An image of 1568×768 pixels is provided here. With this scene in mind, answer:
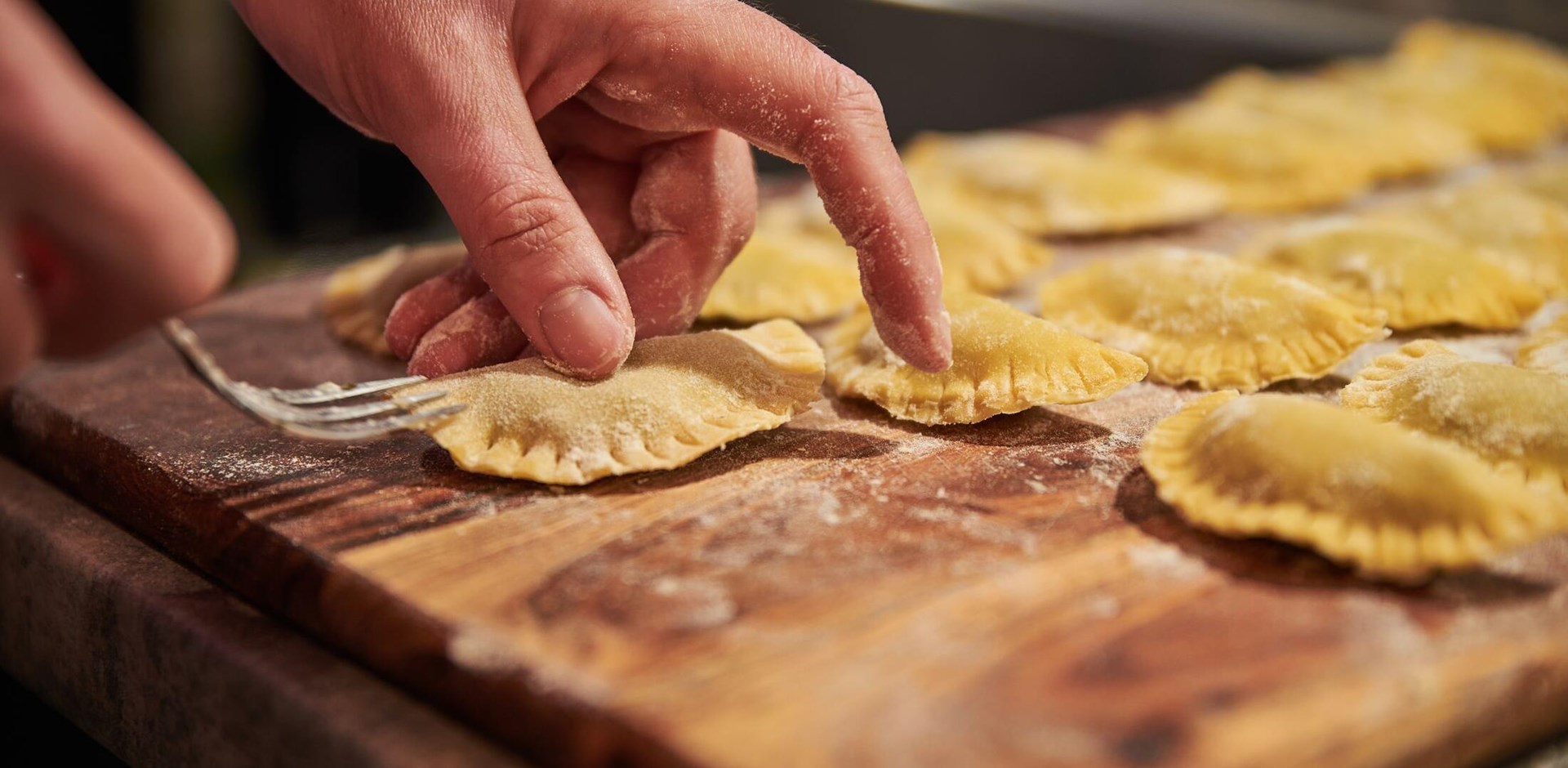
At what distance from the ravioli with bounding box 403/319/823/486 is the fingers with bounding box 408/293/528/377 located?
10cm

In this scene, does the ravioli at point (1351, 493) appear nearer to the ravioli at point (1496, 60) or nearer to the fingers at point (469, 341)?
the fingers at point (469, 341)

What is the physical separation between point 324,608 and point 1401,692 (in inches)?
49.0

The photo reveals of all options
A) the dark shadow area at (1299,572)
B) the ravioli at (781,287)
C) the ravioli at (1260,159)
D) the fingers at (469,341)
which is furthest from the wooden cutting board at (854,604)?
the ravioli at (1260,159)

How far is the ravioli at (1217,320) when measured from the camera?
224 centimetres

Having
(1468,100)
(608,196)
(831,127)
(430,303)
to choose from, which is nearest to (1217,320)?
(831,127)

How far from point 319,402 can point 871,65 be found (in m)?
4.45

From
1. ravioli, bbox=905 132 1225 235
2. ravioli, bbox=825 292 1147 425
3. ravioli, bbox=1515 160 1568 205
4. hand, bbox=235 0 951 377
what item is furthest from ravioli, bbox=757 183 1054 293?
ravioli, bbox=1515 160 1568 205

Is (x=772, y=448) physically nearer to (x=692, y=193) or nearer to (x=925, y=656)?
(x=692, y=193)

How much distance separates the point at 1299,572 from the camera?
60.6 inches

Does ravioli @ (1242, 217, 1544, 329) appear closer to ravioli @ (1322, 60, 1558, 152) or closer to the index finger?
the index finger

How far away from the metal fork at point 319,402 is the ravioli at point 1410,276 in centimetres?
187

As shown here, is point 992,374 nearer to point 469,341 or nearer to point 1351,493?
point 1351,493

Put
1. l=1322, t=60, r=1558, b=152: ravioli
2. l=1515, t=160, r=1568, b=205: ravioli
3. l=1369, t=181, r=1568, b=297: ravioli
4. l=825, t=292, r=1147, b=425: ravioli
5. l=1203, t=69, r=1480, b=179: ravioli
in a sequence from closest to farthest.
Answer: l=825, t=292, r=1147, b=425: ravioli < l=1369, t=181, r=1568, b=297: ravioli < l=1515, t=160, r=1568, b=205: ravioli < l=1203, t=69, r=1480, b=179: ravioli < l=1322, t=60, r=1558, b=152: ravioli

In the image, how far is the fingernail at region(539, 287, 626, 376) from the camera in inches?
71.2
